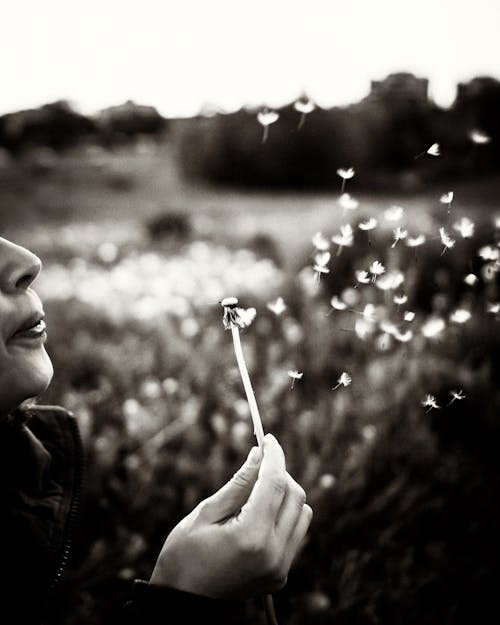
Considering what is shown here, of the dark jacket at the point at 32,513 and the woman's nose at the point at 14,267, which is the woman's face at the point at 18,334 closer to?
the woman's nose at the point at 14,267

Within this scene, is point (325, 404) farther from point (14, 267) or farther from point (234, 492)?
point (14, 267)

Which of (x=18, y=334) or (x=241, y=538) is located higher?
(x=18, y=334)

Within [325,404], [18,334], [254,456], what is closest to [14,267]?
[18,334]

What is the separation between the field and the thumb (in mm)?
268

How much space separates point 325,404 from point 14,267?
212cm

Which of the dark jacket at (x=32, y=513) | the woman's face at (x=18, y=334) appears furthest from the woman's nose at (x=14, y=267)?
the dark jacket at (x=32, y=513)

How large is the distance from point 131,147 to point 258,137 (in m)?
4.59

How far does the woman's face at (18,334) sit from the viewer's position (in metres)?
1.16

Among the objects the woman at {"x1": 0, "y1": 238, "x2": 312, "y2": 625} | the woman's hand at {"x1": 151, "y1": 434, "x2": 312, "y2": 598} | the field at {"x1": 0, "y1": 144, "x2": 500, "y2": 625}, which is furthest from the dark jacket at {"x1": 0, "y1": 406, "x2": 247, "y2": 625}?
the field at {"x1": 0, "y1": 144, "x2": 500, "y2": 625}

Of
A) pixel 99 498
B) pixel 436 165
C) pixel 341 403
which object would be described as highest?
pixel 436 165

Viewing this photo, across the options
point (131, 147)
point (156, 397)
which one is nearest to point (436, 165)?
point (156, 397)

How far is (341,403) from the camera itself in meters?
2.80

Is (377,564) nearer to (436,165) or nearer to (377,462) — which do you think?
(377,462)

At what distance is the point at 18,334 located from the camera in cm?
121
